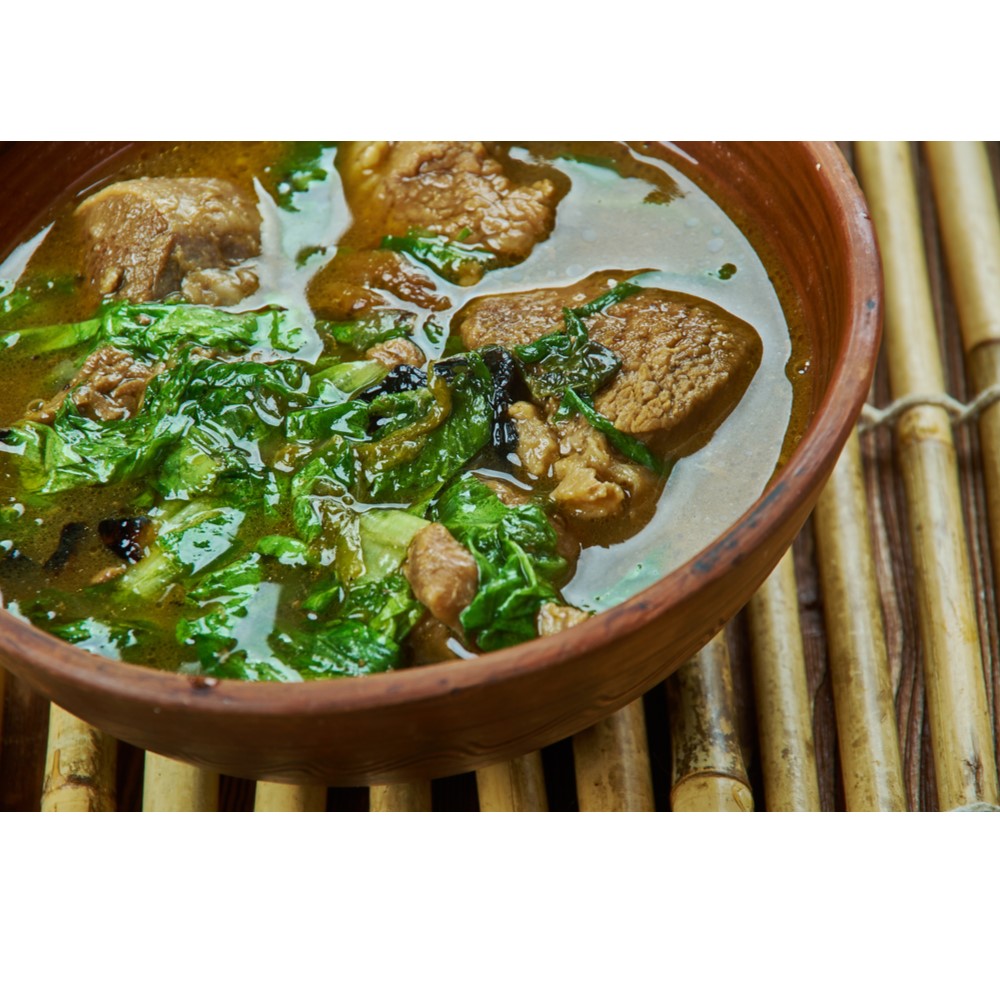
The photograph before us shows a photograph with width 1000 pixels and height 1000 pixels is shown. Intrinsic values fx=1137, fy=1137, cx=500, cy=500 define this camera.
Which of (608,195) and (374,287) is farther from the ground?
(608,195)

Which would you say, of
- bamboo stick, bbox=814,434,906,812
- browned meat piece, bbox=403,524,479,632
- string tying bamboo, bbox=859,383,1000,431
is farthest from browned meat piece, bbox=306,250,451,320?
string tying bamboo, bbox=859,383,1000,431

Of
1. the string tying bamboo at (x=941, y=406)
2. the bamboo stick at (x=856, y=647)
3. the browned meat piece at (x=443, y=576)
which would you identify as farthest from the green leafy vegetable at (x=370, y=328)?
the string tying bamboo at (x=941, y=406)

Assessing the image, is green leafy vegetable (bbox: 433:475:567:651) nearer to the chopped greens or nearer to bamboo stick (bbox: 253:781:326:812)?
the chopped greens

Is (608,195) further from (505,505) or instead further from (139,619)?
(139,619)

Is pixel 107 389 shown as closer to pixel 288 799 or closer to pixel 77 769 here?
pixel 77 769

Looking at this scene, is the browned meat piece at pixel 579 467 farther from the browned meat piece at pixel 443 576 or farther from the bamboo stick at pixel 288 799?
the bamboo stick at pixel 288 799

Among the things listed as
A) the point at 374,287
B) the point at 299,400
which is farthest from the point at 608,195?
the point at 299,400
